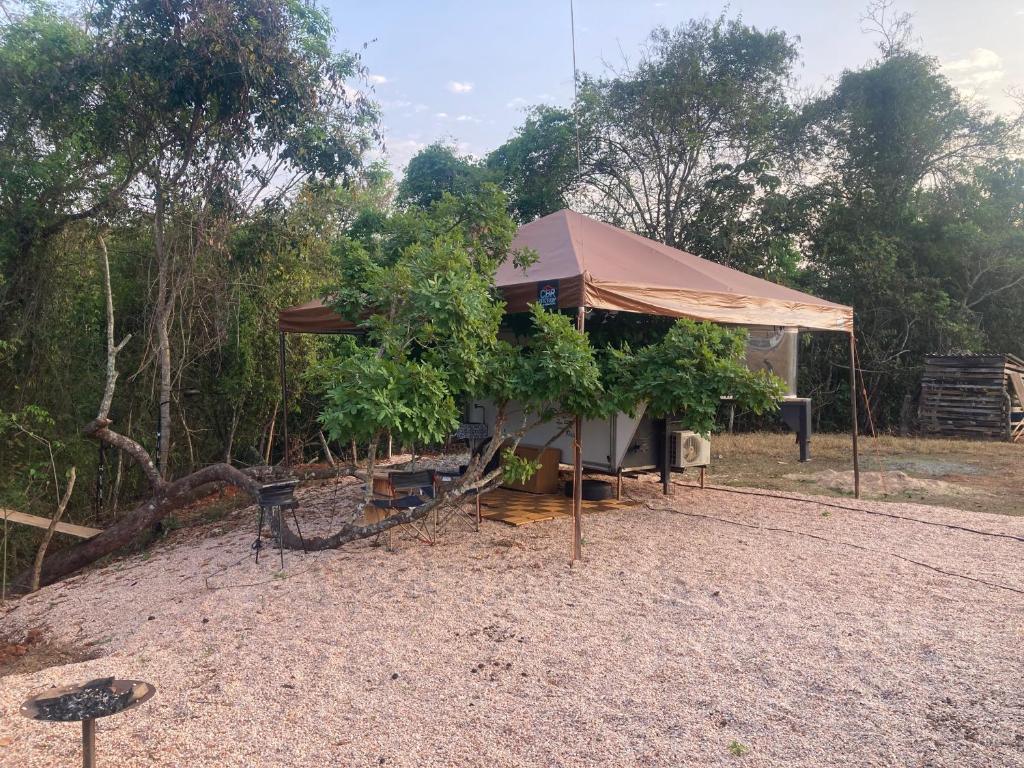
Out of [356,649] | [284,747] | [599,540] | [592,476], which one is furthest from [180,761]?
[592,476]

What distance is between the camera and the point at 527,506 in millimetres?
6348

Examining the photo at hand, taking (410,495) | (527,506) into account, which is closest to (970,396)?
(527,506)

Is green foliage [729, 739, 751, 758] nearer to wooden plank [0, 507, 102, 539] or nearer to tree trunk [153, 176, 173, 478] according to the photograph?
wooden plank [0, 507, 102, 539]

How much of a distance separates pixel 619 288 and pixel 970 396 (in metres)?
10.8

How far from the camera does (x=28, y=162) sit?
20.7ft

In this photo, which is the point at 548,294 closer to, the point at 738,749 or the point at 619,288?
the point at 619,288

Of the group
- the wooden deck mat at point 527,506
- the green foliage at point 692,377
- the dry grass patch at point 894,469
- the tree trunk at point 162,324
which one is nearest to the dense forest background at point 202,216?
the tree trunk at point 162,324

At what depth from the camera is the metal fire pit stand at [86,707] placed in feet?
6.12

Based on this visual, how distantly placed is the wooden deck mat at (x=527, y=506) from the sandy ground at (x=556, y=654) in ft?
1.91

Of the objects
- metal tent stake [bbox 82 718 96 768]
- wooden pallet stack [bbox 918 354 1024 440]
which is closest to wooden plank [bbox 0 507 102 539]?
metal tent stake [bbox 82 718 96 768]

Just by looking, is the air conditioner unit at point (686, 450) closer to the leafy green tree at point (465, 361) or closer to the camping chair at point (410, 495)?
the leafy green tree at point (465, 361)

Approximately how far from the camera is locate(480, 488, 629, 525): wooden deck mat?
5918mm

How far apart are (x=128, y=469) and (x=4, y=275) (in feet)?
7.43

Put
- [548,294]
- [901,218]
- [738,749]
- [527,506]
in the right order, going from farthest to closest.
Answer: [901,218], [527,506], [548,294], [738,749]
